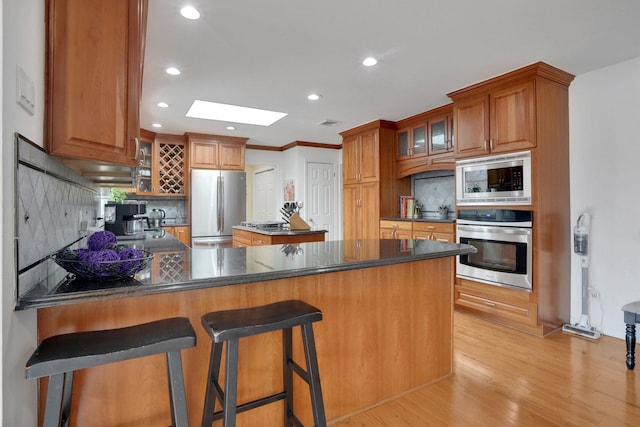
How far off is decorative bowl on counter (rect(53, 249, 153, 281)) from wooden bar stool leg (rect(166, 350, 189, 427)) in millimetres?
322

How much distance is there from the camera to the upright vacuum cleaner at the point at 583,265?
2918 millimetres

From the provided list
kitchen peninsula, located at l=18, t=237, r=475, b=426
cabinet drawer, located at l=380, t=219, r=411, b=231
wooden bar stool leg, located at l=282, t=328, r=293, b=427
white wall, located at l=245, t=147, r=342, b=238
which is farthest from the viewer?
white wall, located at l=245, t=147, r=342, b=238

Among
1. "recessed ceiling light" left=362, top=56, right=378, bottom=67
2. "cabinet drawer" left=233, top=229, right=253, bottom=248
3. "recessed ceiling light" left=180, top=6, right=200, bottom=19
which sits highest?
"recessed ceiling light" left=362, top=56, right=378, bottom=67

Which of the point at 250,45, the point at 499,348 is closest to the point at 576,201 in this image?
the point at 499,348

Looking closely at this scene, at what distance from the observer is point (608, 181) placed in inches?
115

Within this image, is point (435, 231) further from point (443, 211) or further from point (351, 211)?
point (351, 211)

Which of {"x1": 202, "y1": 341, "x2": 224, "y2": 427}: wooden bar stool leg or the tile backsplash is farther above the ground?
the tile backsplash

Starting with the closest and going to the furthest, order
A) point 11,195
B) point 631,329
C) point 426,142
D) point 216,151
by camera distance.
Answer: point 11,195
point 631,329
point 426,142
point 216,151

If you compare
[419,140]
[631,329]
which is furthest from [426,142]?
[631,329]

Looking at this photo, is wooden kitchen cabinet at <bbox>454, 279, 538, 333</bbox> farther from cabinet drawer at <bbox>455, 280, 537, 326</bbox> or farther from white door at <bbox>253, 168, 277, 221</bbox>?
→ white door at <bbox>253, 168, 277, 221</bbox>

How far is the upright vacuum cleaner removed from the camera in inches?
115

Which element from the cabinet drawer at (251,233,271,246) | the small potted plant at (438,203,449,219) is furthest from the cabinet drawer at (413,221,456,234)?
the cabinet drawer at (251,233,271,246)

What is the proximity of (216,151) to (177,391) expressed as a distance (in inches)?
194

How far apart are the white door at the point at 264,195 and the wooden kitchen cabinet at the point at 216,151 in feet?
3.80
